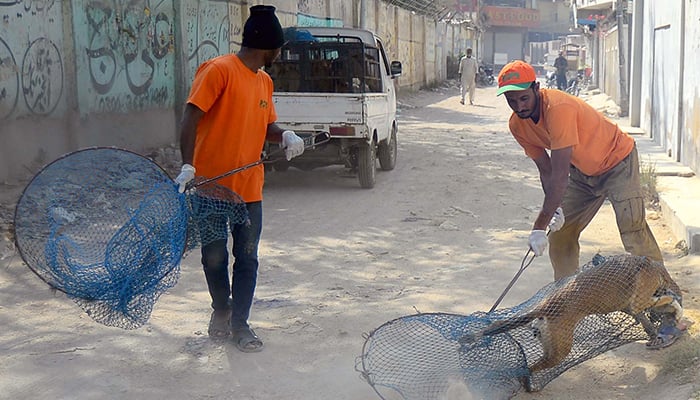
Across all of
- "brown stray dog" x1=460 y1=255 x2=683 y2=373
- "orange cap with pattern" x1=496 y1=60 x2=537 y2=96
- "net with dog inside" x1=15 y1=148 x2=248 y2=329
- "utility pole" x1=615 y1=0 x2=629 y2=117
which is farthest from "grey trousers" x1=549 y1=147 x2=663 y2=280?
"utility pole" x1=615 y1=0 x2=629 y2=117

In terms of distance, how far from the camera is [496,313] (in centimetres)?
408

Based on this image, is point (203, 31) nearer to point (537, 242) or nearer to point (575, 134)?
point (575, 134)

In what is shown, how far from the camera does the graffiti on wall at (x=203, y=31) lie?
13750 mm

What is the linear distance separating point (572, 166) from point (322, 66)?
239 inches

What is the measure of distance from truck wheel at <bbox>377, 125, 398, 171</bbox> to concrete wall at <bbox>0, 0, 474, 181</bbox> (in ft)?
11.8

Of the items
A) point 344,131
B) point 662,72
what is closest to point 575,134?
point 344,131

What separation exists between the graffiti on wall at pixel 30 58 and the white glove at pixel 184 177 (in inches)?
222

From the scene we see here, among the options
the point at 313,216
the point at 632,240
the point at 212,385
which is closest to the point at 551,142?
the point at 632,240

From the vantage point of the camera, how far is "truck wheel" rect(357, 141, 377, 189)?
10242mm

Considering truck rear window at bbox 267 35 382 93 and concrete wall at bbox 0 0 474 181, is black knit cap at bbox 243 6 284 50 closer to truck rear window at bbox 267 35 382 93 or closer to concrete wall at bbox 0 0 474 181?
concrete wall at bbox 0 0 474 181

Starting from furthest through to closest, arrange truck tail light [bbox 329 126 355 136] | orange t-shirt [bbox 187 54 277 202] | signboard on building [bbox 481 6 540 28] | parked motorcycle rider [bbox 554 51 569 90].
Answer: signboard on building [bbox 481 6 540 28] → parked motorcycle rider [bbox 554 51 569 90] → truck tail light [bbox 329 126 355 136] → orange t-shirt [bbox 187 54 277 202]

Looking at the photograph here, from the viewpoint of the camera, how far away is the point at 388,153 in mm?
12031

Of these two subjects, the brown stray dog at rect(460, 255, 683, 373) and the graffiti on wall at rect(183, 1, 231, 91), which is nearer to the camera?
the brown stray dog at rect(460, 255, 683, 373)

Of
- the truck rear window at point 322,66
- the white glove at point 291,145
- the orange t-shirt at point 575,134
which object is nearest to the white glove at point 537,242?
the orange t-shirt at point 575,134
